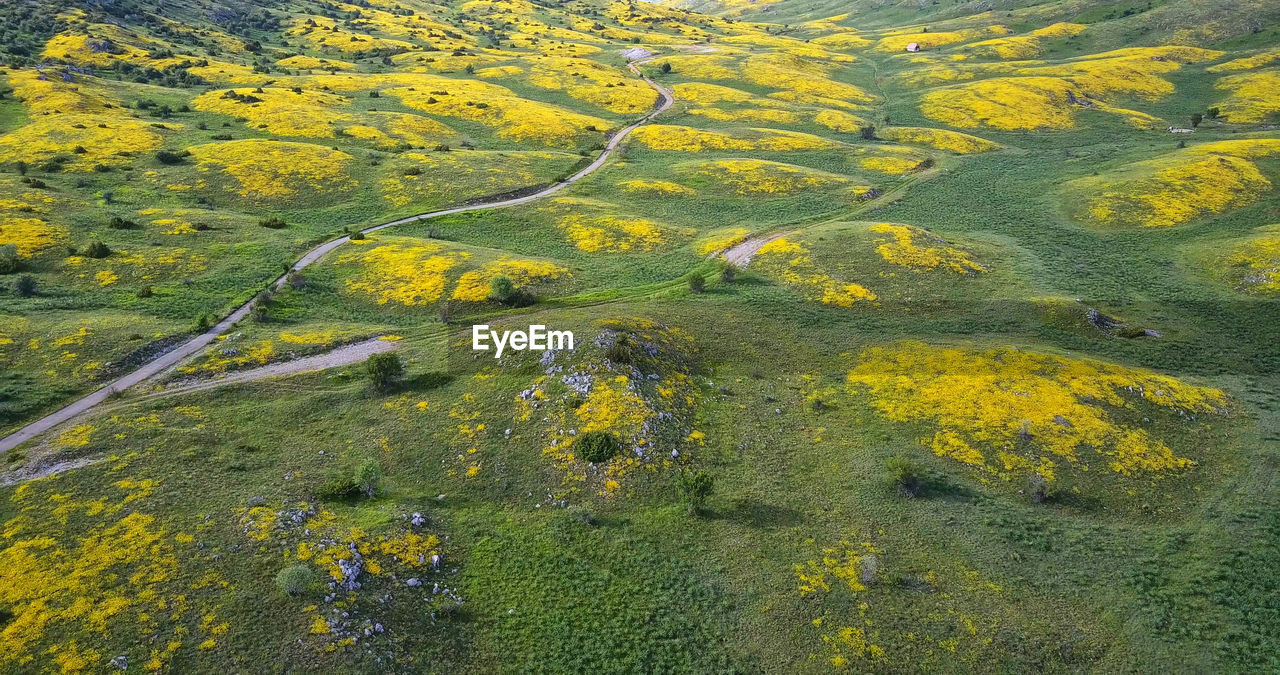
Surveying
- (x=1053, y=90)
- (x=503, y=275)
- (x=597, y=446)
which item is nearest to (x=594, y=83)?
(x=503, y=275)

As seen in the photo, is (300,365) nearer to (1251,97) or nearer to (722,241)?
(722,241)

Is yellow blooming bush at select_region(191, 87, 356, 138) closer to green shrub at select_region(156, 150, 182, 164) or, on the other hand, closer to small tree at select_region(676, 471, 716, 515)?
green shrub at select_region(156, 150, 182, 164)

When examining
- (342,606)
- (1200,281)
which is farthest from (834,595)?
(1200,281)

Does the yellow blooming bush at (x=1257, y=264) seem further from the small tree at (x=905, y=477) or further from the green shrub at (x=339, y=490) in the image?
the green shrub at (x=339, y=490)

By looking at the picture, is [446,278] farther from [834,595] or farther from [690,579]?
[834,595]

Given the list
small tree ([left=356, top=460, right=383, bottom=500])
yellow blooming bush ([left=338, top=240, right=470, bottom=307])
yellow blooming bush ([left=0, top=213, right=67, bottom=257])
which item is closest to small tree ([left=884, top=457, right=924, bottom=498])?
small tree ([left=356, top=460, right=383, bottom=500])
